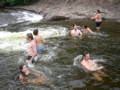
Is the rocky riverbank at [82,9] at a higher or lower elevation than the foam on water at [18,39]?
higher

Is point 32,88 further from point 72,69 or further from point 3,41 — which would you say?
point 3,41

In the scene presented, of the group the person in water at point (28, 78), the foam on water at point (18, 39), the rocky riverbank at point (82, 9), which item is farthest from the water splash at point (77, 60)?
the rocky riverbank at point (82, 9)

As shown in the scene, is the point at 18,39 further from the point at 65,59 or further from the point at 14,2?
the point at 14,2

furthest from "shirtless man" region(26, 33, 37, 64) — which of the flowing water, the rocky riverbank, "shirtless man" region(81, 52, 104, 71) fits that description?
the rocky riverbank

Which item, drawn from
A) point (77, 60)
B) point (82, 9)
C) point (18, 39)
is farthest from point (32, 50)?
point (82, 9)

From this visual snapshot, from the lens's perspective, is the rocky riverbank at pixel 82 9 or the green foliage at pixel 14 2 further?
the green foliage at pixel 14 2

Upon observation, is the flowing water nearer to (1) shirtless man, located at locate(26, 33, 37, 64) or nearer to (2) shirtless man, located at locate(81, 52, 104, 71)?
(2) shirtless man, located at locate(81, 52, 104, 71)

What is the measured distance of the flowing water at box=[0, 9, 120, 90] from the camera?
4.84 m

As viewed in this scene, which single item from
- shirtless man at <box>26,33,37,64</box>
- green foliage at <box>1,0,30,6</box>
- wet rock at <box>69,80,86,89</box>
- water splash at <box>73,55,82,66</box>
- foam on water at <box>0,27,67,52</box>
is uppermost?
green foliage at <box>1,0,30,6</box>

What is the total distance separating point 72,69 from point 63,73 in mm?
448

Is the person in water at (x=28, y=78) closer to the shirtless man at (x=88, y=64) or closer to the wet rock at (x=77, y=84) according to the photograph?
the wet rock at (x=77, y=84)

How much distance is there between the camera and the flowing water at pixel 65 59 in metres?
4.84

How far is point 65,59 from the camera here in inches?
256

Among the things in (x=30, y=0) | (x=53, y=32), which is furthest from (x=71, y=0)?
(x=53, y=32)
